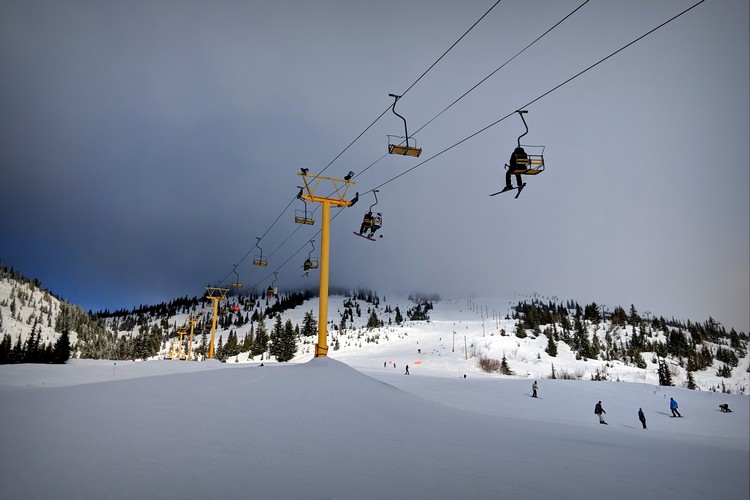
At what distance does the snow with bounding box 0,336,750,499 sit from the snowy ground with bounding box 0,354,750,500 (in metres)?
0.04

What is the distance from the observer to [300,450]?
7.57m

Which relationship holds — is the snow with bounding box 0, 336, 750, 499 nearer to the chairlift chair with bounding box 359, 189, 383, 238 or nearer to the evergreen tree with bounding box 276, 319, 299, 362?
the chairlift chair with bounding box 359, 189, 383, 238

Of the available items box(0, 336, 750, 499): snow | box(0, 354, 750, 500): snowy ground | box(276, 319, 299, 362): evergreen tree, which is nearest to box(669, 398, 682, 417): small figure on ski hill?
box(0, 336, 750, 499): snow

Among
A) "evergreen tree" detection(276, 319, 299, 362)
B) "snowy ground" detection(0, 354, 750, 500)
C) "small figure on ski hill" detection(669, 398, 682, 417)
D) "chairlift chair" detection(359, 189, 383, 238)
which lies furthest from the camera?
"evergreen tree" detection(276, 319, 299, 362)

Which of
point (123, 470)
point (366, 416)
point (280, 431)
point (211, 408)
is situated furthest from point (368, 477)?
point (211, 408)

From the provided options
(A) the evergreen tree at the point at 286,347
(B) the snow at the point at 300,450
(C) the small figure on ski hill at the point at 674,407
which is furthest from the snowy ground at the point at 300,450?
(A) the evergreen tree at the point at 286,347

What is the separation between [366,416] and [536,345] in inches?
4027

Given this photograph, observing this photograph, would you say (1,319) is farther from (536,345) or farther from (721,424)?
(721,424)

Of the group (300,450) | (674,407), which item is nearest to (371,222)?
(300,450)

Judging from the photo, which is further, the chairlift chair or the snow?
the chairlift chair

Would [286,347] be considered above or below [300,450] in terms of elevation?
below

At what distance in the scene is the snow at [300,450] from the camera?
5.77 metres

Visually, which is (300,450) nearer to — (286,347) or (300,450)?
(300,450)

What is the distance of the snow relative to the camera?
18.9 feet
